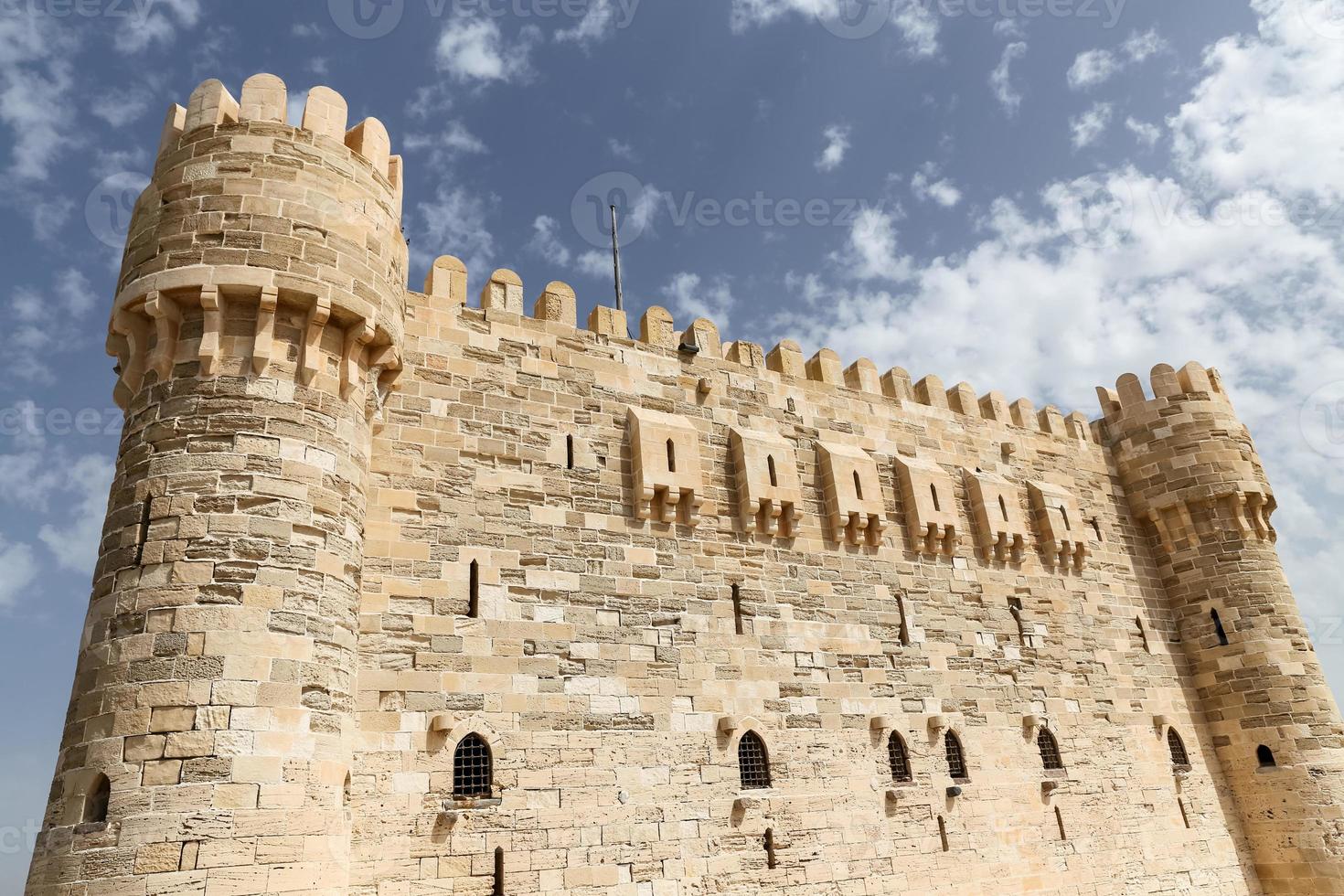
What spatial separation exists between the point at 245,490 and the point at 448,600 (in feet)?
8.00

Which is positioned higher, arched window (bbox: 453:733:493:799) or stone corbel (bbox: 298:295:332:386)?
stone corbel (bbox: 298:295:332:386)

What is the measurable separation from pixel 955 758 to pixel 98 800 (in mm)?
9757

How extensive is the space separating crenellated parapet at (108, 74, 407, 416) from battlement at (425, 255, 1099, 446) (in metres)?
1.70

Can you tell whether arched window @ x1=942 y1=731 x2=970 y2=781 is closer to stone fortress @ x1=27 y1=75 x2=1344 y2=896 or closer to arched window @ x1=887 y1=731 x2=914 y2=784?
stone fortress @ x1=27 y1=75 x2=1344 y2=896

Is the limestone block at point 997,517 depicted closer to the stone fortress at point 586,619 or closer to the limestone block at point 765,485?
the stone fortress at point 586,619

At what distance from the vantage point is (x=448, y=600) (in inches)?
343

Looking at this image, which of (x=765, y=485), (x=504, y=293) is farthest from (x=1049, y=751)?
(x=504, y=293)

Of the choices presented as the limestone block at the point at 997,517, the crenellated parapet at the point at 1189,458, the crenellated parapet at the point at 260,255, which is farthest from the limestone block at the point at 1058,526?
the crenellated parapet at the point at 260,255

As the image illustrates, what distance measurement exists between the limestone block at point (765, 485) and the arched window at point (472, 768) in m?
4.41

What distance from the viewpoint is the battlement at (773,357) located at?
1059cm

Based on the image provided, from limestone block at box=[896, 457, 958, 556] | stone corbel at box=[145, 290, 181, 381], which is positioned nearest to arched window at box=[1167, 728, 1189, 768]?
limestone block at box=[896, 457, 958, 556]

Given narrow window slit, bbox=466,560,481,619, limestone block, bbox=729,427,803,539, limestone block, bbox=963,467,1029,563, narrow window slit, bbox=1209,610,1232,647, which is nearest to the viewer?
narrow window slit, bbox=466,560,481,619

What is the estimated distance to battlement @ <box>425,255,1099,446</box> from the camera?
1059 cm

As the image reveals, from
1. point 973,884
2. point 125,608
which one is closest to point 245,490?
point 125,608
